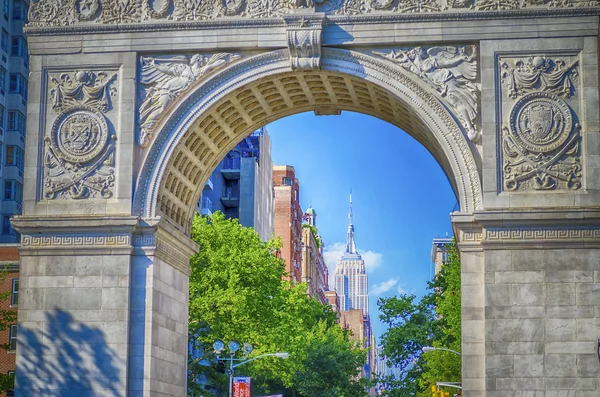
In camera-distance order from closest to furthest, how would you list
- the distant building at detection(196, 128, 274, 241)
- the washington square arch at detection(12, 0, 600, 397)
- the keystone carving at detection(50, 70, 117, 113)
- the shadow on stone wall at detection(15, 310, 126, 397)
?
the washington square arch at detection(12, 0, 600, 397)
the shadow on stone wall at detection(15, 310, 126, 397)
the keystone carving at detection(50, 70, 117, 113)
the distant building at detection(196, 128, 274, 241)

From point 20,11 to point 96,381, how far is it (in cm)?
4871

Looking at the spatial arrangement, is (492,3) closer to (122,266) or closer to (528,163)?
(528,163)

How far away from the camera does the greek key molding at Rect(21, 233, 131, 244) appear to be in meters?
40.7

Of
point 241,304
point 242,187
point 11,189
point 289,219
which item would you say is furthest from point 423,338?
point 289,219

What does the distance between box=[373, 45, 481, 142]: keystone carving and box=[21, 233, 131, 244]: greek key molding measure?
1127cm

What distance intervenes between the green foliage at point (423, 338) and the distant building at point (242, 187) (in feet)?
101

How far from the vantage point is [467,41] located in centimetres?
4053

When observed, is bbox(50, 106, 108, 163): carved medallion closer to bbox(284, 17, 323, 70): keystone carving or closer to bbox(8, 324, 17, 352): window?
bbox(284, 17, 323, 70): keystone carving

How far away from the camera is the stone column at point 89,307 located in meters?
40.0

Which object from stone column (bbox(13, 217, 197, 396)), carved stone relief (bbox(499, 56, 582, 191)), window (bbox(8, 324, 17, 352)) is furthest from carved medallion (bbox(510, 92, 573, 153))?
window (bbox(8, 324, 17, 352))

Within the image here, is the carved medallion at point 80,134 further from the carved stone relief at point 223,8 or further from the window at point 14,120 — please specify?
the window at point 14,120

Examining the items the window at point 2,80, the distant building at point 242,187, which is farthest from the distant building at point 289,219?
the window at point 2,80

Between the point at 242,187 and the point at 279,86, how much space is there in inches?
3044

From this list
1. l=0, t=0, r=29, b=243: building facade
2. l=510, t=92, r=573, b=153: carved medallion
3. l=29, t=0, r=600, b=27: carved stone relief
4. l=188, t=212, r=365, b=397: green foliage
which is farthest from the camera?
l=0, t=0, r=29, b=243: building facade
